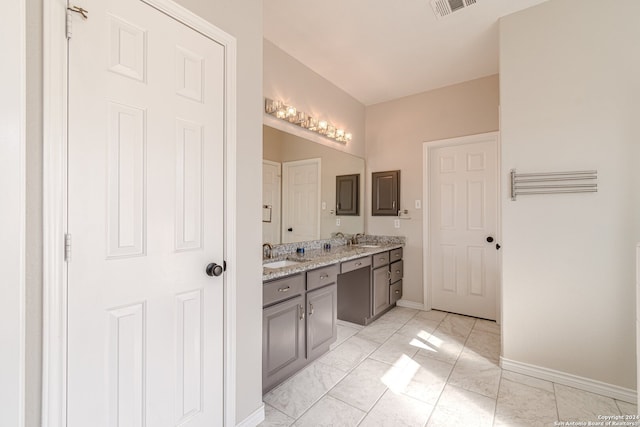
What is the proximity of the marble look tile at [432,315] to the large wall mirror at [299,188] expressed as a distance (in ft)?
4.38

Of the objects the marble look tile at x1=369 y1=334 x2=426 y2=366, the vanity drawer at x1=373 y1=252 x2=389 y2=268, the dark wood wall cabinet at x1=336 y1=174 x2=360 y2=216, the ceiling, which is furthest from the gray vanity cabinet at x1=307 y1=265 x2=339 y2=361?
the ceiling

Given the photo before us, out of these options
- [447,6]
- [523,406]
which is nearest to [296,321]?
[523,406]

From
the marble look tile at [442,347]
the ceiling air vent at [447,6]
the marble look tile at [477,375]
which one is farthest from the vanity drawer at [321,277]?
the ceiling air vent at [447,6]

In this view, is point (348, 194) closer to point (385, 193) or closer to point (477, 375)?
point (385, 193)

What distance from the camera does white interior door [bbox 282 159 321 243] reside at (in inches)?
112

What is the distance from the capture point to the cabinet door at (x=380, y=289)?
10.3ft

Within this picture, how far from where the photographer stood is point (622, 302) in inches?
73.8
